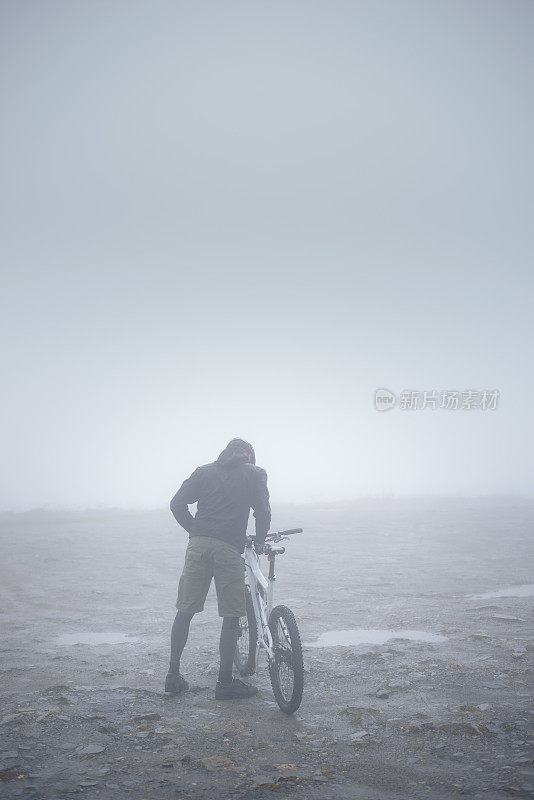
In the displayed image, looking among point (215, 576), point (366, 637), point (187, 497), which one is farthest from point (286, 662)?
point (366, 637)

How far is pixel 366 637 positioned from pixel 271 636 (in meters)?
2.89

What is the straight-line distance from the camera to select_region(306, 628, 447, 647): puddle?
23.6 feet

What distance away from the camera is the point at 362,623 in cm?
833

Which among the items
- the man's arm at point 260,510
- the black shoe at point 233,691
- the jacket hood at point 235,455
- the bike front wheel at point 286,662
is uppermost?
the jacket hood at point 235,455

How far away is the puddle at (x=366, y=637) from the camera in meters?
7.19

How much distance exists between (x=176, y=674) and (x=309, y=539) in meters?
14.9

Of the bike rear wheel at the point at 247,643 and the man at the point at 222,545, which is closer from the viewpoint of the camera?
the man at the point at 222,545

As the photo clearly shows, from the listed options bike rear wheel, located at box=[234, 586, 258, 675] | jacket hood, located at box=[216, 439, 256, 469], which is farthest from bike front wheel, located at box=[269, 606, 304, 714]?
jacket hood, located at box=[216, 439, 256, 469]

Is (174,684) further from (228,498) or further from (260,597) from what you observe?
(228,498)

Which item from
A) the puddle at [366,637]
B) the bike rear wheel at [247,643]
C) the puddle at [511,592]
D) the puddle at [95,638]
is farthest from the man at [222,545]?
the puddle at [511,592]

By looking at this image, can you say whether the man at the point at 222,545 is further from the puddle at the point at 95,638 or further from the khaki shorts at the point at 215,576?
the puddle at the point at 95,638

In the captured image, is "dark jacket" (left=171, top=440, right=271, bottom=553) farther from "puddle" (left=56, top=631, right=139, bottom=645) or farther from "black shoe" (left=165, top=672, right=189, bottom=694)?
"puddle" (left=56, top=631, right=139, bottom=645)

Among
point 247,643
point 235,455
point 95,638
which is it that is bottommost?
point 95,638

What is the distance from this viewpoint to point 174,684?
205 inches
